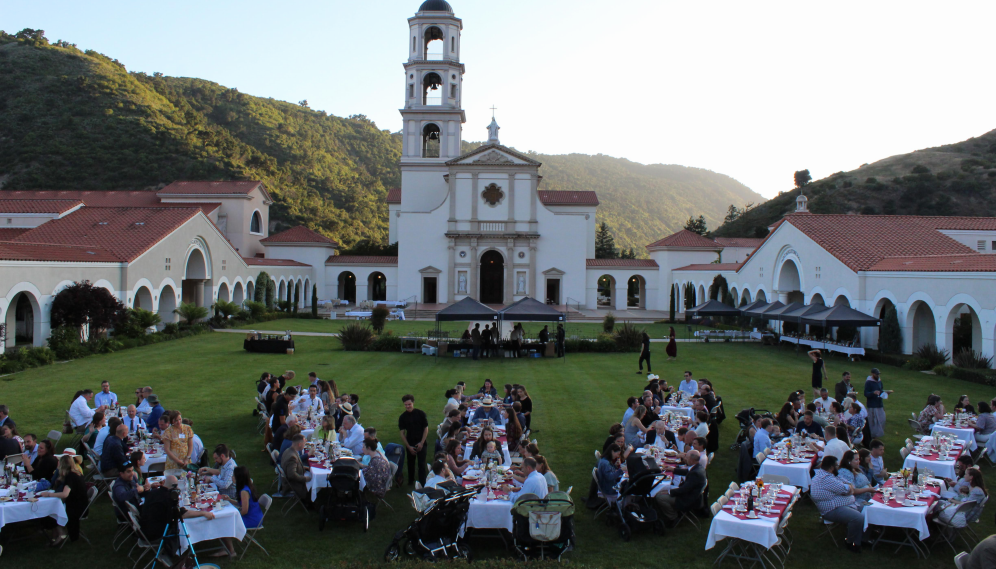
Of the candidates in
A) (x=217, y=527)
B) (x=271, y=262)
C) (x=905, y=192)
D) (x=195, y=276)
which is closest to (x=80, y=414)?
(x=217, y=527)

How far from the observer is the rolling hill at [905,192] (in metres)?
65.2

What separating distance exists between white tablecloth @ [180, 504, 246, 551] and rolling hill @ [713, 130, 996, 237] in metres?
68.9

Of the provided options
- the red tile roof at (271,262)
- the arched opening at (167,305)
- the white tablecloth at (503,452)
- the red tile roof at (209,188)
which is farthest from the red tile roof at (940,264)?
the red tile roof at (209,188)

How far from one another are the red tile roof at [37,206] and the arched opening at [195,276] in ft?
31.6

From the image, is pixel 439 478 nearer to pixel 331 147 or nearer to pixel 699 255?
pixel 699 255

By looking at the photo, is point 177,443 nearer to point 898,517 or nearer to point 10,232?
point 898,517

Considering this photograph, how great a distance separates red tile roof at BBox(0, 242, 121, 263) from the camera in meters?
21.0

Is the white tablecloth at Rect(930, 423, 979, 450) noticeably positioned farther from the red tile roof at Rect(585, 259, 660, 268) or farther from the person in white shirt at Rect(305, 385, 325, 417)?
the red tile roof at Rect(585, 259, 660, 268)

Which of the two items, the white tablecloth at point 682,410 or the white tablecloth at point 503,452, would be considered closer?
the white tablecloth at point 503,452

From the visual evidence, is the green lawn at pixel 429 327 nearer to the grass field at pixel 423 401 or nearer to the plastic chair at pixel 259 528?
the grass field at pixel 423 401

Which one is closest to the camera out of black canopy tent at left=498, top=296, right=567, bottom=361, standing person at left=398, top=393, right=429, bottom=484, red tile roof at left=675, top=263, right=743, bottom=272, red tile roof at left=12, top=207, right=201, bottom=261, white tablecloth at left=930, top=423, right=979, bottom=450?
standing person at left=398, top=393, right=429, bottom=484

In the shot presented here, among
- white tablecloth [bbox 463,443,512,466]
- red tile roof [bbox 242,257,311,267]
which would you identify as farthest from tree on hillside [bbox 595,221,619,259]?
white tablecloth [bbox 463,443,512,466]

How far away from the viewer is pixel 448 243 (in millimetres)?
45656

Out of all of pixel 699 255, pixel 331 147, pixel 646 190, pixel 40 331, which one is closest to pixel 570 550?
pixel 40 331
